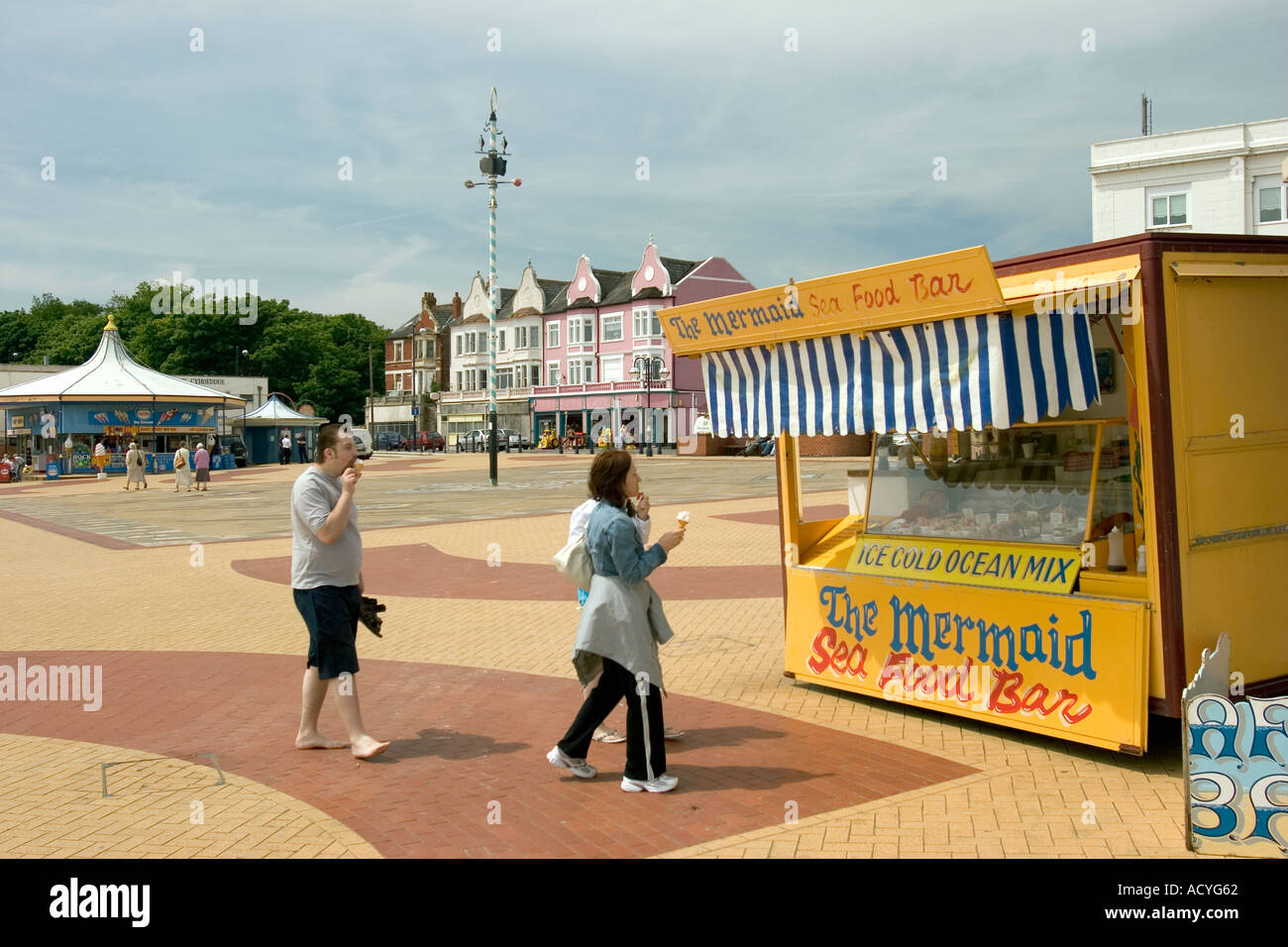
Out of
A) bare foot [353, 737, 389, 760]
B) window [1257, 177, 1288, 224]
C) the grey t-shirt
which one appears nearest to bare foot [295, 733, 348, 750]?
bare foot [353, 737, 389, 760]

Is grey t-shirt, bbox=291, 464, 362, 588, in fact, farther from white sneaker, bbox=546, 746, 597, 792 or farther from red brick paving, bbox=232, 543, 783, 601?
red brick paving, bbox=232, 543, 783, 601

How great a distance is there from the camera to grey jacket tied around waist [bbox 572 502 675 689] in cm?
491

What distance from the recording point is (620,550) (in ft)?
16.1

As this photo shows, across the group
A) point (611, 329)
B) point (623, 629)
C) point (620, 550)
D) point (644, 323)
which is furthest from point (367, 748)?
point (611, 329)

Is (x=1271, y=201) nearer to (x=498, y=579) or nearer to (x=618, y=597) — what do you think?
(x=498, y=579)

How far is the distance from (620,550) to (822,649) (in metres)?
2.62

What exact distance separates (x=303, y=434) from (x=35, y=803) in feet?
183

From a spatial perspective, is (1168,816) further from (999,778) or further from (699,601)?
(699,601)

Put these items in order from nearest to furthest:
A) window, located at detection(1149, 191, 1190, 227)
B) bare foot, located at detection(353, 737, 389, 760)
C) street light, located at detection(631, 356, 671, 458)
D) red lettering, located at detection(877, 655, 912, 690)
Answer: bare foot, located at detection(353, 737, 389, 760), red lettering, located at detection(877, 655, 912, 690), window, located at detection(1149, 191, 1190, 227), street light, located at detection(631, 356, 671, 458)

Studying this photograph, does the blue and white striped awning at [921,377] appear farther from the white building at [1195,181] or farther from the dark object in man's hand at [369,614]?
the white building at [1195,181]

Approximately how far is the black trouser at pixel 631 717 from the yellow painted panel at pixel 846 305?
2450 millimetres

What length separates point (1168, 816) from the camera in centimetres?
464

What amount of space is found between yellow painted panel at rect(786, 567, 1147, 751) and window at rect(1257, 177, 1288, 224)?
43.8m
